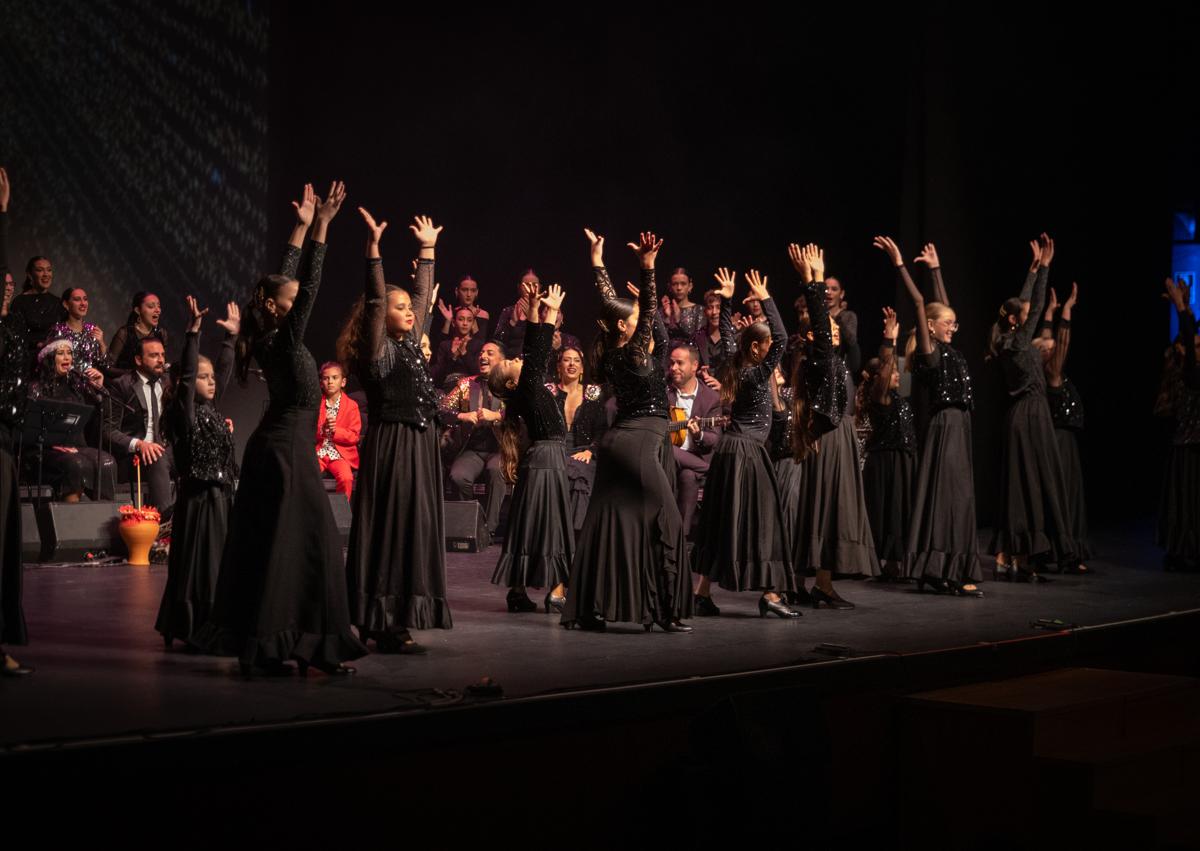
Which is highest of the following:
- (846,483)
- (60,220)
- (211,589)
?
(60,220)

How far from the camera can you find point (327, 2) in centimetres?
1025

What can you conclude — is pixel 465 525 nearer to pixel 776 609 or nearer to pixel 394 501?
pixel 776 609

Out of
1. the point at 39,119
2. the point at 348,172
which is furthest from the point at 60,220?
the point at 348,172

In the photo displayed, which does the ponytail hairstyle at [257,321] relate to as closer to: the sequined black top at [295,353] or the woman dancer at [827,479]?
the sequined black top at [295,353]

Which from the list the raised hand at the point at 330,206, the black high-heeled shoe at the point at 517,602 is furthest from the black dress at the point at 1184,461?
the raised hand at the point at 330,206

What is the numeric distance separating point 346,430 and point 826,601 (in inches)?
149

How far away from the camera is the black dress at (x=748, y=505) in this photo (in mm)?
6066

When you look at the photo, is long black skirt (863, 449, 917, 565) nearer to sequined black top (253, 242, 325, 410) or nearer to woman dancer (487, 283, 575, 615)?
woman dancer (487, 283, 575, 615)

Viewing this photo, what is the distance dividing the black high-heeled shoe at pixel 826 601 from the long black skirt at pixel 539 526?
1253 millimetres

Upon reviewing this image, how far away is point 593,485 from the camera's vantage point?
6250mm

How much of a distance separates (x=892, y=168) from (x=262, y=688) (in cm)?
754

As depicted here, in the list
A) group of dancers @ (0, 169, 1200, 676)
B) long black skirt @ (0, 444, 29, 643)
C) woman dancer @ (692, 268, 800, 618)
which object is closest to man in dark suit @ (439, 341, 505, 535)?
group of dancers @ (0, 169, 1200, 676)

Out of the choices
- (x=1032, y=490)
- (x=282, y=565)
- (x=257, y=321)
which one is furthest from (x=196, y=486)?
(x=1032, y=490)

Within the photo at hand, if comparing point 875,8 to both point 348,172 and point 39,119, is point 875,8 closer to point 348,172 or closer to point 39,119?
point 348,172
